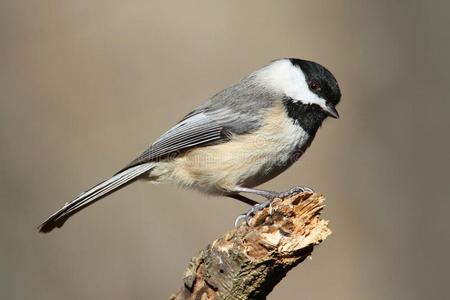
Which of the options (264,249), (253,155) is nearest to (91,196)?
(253,155)

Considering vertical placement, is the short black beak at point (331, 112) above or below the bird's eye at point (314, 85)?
below

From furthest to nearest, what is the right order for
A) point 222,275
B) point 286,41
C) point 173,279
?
point 286,41 → point 173,279 → point 222,275

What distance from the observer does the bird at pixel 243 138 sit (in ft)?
11.0

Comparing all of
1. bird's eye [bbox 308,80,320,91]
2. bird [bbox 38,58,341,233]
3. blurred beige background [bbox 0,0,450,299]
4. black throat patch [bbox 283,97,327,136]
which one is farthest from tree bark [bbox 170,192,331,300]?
blurred beige background [bbox 0,0,450,299]

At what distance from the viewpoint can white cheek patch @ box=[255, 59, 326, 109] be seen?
3404mm

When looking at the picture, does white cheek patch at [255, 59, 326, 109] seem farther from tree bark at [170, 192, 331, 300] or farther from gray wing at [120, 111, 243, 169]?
tree bark at [170, 192, 331, 300]

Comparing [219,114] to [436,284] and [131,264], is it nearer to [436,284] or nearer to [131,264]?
[131,264]

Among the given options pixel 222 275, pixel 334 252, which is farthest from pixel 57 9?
pixel 222 275

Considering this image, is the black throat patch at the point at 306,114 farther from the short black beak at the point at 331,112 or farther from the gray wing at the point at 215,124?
the gray wing at the point at 215,124

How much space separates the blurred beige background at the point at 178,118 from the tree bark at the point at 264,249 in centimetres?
170

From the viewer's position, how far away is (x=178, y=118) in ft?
14.3

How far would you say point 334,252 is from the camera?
448cm

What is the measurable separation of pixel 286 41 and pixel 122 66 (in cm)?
121

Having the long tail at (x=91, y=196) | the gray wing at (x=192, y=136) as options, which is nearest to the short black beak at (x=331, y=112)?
the gray wing at (x=192, y=136)
